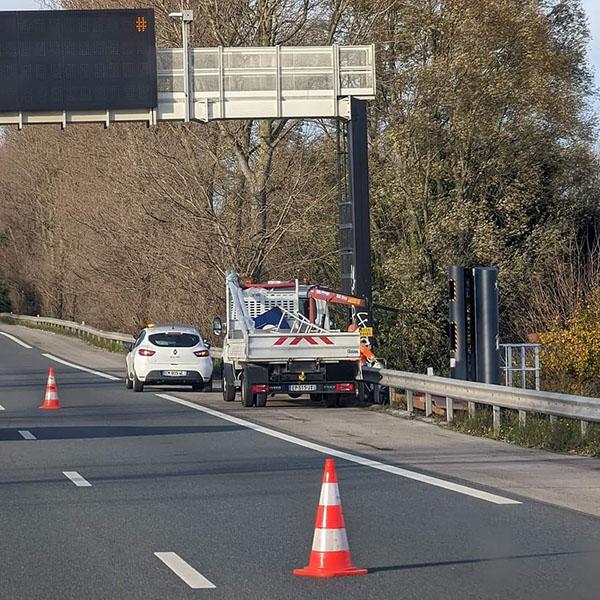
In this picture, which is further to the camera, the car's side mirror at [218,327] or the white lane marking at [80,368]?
the white lane marking at [80,368]

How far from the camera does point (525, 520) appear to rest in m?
11.3

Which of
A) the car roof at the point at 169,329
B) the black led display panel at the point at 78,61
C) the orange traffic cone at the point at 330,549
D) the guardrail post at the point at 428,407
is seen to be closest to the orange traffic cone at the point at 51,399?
the car roof at the point at 169,329

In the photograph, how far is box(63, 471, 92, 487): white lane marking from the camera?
1394 centimetres

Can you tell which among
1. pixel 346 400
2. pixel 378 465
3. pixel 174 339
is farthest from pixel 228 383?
pixel 378 465

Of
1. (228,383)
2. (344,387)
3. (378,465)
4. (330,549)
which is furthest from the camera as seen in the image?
(228,383)

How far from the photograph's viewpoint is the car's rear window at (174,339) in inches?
1168

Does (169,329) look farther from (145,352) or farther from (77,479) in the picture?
(77,479)

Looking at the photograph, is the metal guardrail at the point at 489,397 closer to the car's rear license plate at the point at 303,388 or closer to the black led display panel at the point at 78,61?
the car's rear license plate at the point at 303,388

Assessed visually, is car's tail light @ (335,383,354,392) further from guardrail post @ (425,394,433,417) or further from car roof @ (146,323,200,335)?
car roof @ (146,323,200,335)

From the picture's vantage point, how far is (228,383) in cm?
2630

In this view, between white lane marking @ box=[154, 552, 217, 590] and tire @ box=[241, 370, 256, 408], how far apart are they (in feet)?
47.9

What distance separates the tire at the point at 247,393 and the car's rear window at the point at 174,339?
5.10 metres

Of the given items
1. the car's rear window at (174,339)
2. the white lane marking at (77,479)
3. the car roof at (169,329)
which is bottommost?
the white lane marking at (77,479)

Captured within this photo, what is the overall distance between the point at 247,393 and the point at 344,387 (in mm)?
1786
